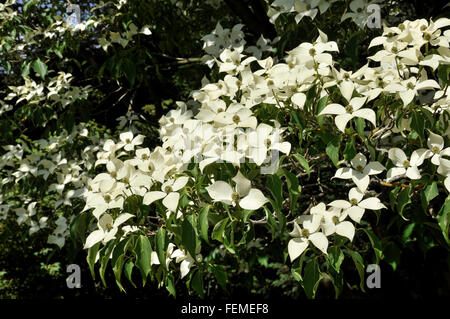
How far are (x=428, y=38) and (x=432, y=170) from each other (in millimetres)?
363

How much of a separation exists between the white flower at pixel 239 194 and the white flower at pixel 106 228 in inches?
10.3

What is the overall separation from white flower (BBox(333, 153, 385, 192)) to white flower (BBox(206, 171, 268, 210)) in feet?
0.93

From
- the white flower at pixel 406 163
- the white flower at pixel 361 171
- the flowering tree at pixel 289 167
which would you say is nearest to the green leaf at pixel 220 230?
the flowering tree at pixel 289 167

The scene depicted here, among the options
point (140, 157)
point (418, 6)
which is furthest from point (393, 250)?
point (418, 6)

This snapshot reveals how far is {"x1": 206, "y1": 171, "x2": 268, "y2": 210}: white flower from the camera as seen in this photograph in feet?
3.51

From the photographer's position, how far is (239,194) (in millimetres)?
1084

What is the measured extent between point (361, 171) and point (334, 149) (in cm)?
10

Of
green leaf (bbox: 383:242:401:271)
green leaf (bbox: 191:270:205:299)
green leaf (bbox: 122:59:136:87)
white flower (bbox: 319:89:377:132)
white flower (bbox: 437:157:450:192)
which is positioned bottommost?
green leaf (bbox: 191:270:205:299)

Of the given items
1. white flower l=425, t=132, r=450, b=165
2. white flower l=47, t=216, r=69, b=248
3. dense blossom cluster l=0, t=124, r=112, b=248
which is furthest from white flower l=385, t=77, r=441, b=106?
white flower l=47, t=216, r=69, b=248

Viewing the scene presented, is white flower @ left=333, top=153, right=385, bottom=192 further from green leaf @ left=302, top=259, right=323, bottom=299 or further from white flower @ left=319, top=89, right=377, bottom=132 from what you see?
green leaf @ left=302, top=259, right=323, bottom=299

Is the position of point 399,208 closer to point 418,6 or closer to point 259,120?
point 259,120

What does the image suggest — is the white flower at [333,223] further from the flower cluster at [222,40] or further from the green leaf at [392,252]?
the flower cluster at [222,40]

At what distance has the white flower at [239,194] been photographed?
1069 mm

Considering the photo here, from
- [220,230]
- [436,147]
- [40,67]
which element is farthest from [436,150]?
[40,67]
